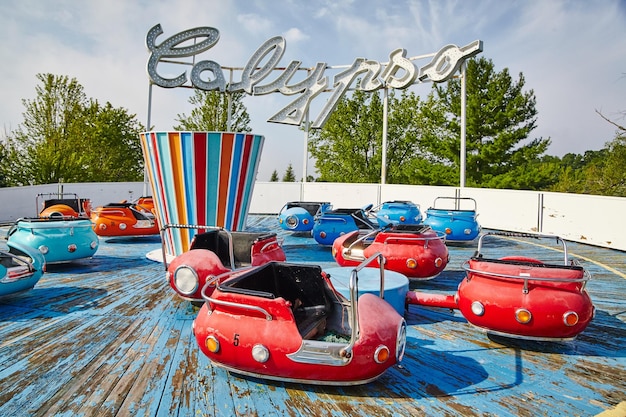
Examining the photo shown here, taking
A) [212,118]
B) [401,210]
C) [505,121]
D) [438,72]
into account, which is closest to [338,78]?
[438,72]

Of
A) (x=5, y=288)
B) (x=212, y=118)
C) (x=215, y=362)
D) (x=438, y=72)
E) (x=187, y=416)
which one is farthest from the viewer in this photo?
(x=212, y=118)

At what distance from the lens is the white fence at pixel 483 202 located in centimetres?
1211

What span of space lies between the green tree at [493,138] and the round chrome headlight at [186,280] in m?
26.8

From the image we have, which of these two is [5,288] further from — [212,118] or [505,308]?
[212,118]

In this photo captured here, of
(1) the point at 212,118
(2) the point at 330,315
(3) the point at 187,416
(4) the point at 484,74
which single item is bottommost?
(3) the point at 187,416

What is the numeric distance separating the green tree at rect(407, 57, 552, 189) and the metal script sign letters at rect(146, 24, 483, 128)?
12612 millimetres

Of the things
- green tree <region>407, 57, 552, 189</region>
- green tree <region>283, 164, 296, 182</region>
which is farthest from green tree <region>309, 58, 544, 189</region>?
green tree <region>283, 164, 296, 182</region>

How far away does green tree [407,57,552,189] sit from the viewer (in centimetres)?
2906

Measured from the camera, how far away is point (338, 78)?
65.1ft

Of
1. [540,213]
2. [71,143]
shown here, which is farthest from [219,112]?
[540,213]

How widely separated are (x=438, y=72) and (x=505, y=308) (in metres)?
15.2

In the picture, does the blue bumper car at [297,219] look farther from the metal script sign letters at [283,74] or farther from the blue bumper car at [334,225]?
the metal script sign letters at [283,74]

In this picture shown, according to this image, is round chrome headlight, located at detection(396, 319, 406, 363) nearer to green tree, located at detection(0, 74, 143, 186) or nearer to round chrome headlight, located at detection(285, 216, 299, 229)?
round chrome headlight, located at detection(285, 216, 299, 229)

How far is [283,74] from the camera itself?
65.2 feet
